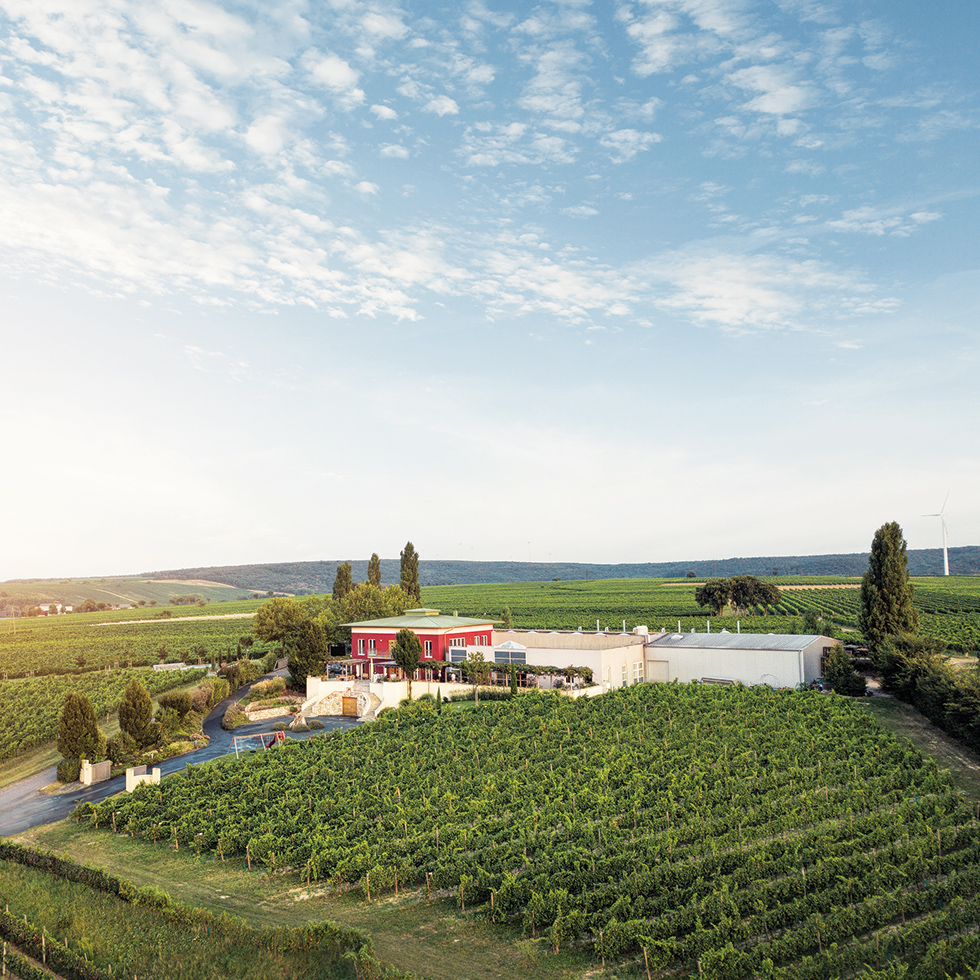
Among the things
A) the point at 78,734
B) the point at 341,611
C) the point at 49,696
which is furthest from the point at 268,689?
the point at 341,611

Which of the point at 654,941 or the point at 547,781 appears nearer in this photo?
the point at 654,941

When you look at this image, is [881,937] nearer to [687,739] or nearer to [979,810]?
[979,810]

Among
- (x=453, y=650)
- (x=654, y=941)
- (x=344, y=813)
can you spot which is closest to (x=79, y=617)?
(x=453, y=650)

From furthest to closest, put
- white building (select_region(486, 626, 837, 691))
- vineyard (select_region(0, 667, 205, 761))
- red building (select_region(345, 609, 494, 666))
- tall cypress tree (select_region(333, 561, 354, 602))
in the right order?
tall cypress tree (select_region(333, 561, 354, 602)), red building (select_region(345, 609, 494, 666)), white building (select_region(486, 626, 837, 691)), vineyard (select_region(0, 667, 205, 761))

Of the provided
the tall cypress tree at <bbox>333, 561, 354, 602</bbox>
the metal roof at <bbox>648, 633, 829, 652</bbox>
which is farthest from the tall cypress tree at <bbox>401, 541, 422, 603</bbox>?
the metal roof at <bbox>648, 633, 829, 652</bbox>

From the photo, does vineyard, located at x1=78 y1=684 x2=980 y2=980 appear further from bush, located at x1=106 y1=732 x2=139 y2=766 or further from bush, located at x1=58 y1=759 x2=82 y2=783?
bush, located at x1=106 y1=732 x2=139 y2=766

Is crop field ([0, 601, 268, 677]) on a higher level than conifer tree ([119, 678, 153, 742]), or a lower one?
lower

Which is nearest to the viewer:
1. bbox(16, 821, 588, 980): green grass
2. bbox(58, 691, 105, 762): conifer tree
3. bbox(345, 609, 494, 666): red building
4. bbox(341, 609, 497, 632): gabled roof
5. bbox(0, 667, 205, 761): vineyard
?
bbox(16, 821, 588, 980): green grass

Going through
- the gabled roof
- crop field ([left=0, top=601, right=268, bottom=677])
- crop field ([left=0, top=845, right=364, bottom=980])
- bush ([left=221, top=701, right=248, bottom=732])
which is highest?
the gabled roof
